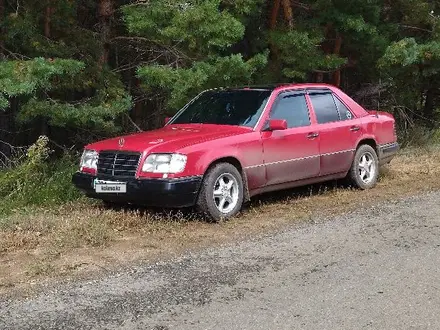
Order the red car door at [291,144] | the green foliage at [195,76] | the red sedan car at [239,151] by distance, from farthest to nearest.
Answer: the green foliage at [195,76] < the red car door at [291,144] < the red sedan car at [239,151]

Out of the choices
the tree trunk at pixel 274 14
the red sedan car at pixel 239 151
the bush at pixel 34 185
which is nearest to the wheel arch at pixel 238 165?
the red sedan car at pixel 239 151

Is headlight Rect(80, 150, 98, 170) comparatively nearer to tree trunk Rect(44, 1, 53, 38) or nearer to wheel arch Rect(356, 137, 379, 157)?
wheel arch Rect(356, 137, 379, 157)

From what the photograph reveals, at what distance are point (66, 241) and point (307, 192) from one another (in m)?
4.27

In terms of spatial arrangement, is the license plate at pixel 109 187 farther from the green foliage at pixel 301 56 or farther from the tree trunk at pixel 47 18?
the green foliage at pixel 301 56

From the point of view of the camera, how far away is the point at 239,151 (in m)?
7.64

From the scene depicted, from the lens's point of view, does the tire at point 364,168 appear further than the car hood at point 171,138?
Yes

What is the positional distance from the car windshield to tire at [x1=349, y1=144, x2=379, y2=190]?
76.3 inches

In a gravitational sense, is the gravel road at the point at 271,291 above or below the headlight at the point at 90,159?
below

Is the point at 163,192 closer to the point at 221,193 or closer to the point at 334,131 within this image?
the point at 221,193

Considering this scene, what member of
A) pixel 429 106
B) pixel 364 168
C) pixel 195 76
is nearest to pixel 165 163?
pixel 364 168

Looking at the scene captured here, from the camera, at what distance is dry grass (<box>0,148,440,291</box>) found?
18.8 ft

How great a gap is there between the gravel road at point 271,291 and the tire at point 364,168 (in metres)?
2.80

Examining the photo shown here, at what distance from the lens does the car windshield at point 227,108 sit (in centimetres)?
826

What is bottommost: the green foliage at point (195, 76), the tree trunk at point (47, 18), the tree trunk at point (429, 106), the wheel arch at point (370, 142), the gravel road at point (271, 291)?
the gravel road at point (271, 291)
